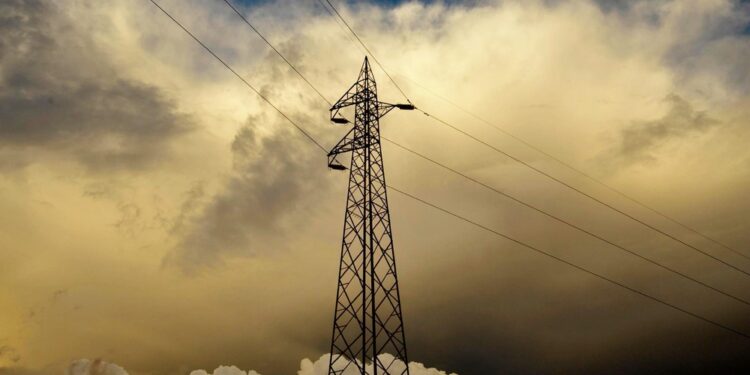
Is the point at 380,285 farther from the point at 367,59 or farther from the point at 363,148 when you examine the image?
the point at 367,59

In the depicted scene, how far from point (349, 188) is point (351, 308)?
323 inches

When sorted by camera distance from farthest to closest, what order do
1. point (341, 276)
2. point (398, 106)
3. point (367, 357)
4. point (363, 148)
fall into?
point (398, 106) → point (363, 148) → point (341, 276) → point (367, 357)

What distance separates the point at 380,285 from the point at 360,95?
1449 centimetres

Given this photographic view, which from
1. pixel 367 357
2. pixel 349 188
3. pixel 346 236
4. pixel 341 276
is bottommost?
pixel 367 357

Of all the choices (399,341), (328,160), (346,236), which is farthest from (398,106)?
(399,341)

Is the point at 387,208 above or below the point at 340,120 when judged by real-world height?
below

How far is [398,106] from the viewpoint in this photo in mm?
39438

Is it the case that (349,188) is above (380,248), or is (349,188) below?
above

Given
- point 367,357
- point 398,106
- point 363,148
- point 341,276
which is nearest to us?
point 367,357


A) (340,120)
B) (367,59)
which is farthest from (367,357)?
(367,59)

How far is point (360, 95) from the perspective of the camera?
38.9m

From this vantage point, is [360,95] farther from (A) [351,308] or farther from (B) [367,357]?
(B) [367,357]

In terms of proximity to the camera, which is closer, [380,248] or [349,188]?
[380,248]

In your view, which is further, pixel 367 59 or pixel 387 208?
pixel 367 59
